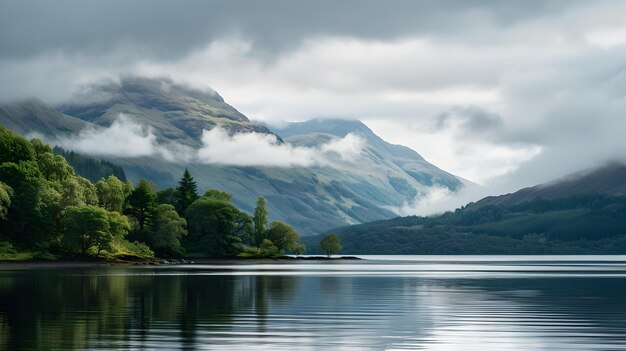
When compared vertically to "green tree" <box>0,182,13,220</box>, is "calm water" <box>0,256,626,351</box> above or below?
below

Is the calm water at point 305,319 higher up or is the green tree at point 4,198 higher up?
the green tree at point 4,198

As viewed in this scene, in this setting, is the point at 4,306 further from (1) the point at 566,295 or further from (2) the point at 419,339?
(1) the point at 566,295

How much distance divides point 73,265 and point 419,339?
156088 millimetres

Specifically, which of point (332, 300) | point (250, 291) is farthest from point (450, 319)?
point (250, 291)

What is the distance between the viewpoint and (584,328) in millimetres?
56312

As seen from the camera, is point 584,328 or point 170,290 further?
point 170,290

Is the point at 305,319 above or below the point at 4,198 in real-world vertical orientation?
below

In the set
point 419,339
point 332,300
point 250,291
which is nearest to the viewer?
point 419,339

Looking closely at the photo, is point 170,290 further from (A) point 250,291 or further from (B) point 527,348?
(B) point 527,348

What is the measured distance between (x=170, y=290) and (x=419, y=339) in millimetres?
51038

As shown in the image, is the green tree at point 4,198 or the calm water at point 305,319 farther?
the green tree at point 4,198

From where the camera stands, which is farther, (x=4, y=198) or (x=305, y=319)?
(x=4, y=198)

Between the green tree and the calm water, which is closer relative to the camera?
the calm water

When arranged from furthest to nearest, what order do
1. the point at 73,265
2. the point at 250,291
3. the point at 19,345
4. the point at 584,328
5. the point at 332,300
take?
the point at 73,265 → the point at 250,291 → the point at 332,300 → the point at 584,328 → the point at 19,345
